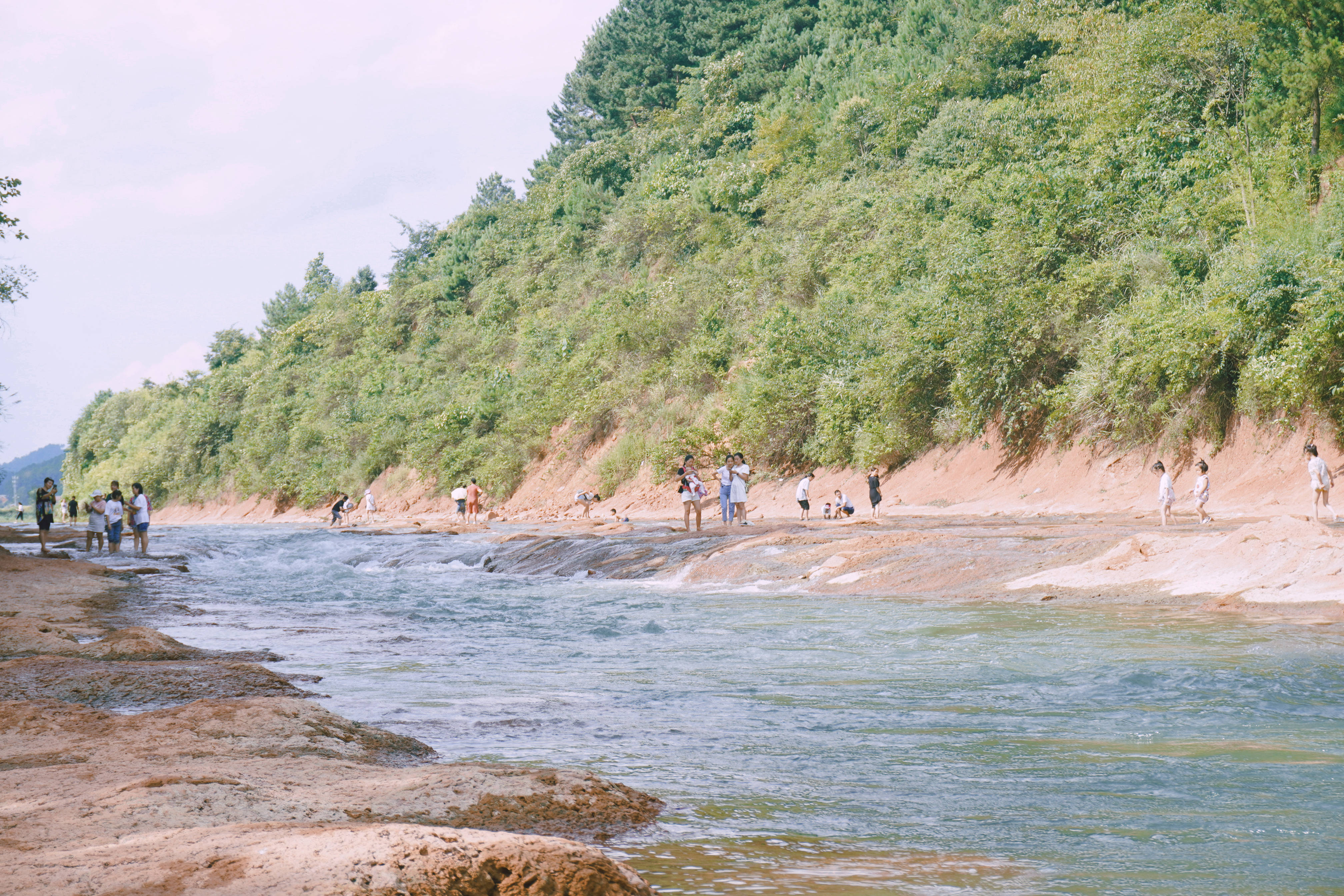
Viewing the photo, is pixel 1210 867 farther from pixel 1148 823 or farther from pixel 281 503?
pixel 281 503

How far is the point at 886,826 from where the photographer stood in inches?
165

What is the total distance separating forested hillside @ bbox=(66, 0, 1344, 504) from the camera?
23.2m

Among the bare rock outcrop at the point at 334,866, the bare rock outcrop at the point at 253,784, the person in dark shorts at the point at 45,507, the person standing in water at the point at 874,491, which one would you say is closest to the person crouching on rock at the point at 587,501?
the person standing in water at the point at 874,491

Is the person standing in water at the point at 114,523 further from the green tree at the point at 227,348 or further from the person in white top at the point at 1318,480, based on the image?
the green tree at the point at 227,348

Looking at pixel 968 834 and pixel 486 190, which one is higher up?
pixel 486 190

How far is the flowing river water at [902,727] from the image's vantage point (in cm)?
376

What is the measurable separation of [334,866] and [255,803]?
49.4 inches

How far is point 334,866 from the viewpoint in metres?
2.83

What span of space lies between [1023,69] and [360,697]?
143 feet

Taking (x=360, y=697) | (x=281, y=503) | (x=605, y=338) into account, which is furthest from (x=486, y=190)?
(x=360, y=697)

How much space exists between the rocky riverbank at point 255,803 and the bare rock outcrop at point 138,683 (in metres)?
0.02

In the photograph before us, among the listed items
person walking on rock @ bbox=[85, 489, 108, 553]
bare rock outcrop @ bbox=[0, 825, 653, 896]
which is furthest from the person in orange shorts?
bare rock outcrop @ bbox=[0, 825, 653, 896]

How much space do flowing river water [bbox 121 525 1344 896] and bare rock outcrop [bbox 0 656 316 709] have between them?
58cm

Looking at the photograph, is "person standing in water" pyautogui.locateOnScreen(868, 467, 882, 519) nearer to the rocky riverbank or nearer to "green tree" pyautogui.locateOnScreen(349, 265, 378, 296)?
the rocky riverbank
